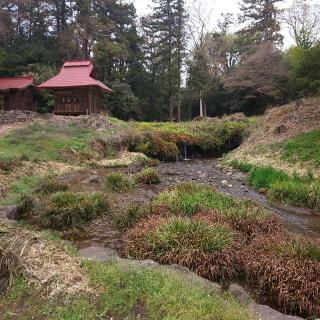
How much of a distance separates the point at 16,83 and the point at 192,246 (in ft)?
93.6

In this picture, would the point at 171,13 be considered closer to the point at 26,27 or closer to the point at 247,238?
the point at 26,27

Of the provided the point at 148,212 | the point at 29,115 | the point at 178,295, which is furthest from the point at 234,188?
the point at 29,115

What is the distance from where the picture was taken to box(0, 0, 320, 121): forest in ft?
122

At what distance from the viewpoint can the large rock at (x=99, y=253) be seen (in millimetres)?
6350

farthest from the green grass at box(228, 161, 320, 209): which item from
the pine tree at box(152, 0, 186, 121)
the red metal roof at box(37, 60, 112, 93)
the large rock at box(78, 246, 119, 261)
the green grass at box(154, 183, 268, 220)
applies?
the pine tree at box(152, 0, 186, 121)

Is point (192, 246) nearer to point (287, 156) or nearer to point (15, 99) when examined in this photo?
point (287, 156)

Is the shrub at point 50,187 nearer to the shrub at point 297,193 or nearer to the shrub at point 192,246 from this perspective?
the shrub at point 192,246

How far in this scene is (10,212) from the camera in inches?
354

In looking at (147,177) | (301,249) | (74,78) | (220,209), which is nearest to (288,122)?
(147,177)

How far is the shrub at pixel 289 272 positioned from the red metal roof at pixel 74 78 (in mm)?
24667

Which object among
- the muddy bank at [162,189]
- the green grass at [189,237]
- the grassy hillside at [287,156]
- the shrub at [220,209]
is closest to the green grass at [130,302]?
the green grass at [189,237]

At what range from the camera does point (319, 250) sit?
609 cm

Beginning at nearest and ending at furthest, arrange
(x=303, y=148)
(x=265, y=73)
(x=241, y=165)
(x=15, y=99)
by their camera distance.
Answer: (x=303, y=148)
(x=241, y=165)
(x=15, y=99)
(x=265, y=73)

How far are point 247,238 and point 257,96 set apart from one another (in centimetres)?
3418
